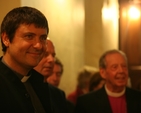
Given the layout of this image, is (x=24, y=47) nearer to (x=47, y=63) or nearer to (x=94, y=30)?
(x=47, y=63)

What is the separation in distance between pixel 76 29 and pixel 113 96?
228 centimetres

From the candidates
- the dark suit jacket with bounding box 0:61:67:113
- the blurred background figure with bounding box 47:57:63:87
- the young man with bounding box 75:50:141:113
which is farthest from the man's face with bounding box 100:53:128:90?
the dark suit jacket with bounding box 0:61:67:113

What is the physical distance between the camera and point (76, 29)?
502 centimetres

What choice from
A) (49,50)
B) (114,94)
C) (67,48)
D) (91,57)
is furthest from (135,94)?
(91,57)

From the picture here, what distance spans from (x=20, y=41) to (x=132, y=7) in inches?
215

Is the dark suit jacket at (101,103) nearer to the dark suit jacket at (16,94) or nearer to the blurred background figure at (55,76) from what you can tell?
the blurred background figure at (55,76)

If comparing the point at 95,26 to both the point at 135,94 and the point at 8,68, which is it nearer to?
the point at 135,94

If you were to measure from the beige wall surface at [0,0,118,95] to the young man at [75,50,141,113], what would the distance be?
3.15ft

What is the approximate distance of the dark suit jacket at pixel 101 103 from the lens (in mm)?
2824

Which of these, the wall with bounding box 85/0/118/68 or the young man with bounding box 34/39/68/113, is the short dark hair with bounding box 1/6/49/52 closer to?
the young man with bounding box 34/39/68/113

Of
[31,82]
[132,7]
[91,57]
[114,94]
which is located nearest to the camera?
[31,82]

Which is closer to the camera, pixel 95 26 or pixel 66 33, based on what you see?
pixel 66 33

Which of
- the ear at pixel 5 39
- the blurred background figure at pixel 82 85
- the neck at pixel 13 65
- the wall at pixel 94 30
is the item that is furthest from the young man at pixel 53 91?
the wall at pixel 94 30

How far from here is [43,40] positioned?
1.82m
